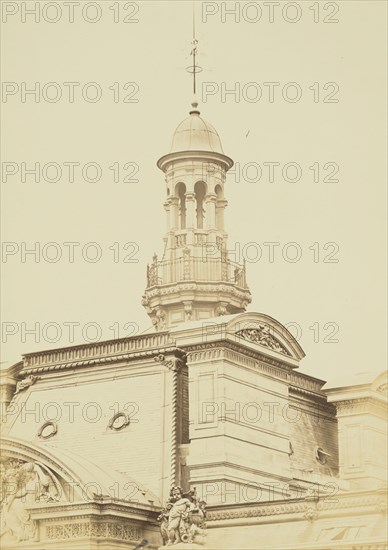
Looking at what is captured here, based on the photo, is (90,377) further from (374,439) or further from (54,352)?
(374,439)

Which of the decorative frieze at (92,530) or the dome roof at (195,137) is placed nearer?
the decorative frieze at (92,530)

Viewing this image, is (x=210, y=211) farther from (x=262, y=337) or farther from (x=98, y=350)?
(x=98, y=350)

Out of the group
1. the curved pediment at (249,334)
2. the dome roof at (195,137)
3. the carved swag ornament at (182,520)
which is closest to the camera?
the carved swag ornament at (182,520)

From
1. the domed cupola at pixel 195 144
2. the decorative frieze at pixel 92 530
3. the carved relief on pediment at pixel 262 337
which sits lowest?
the decorative frieze at pixel 92 530

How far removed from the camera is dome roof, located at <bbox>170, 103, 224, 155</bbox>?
55.4 meters

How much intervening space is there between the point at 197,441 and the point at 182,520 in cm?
413

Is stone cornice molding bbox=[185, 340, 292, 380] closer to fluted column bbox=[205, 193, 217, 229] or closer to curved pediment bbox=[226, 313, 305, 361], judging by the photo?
curved pediment bbox=[226, 313, 305, 361]

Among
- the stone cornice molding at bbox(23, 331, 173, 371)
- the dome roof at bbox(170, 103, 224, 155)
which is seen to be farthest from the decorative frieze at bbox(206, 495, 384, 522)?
the dome roof at bbox(170, 103, 224, 155)

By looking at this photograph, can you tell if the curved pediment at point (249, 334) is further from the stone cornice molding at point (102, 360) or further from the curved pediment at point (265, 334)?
the stone cornice molding at point (102, 360)

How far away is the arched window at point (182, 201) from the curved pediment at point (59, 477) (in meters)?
13.2

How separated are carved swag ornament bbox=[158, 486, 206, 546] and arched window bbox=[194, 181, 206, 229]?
1592cm

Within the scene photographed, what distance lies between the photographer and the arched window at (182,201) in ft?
179

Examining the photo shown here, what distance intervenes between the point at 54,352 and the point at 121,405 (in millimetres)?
3630

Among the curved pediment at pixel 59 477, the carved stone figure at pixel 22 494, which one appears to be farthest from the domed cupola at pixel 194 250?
the carved stone figure at pixel 22 494
